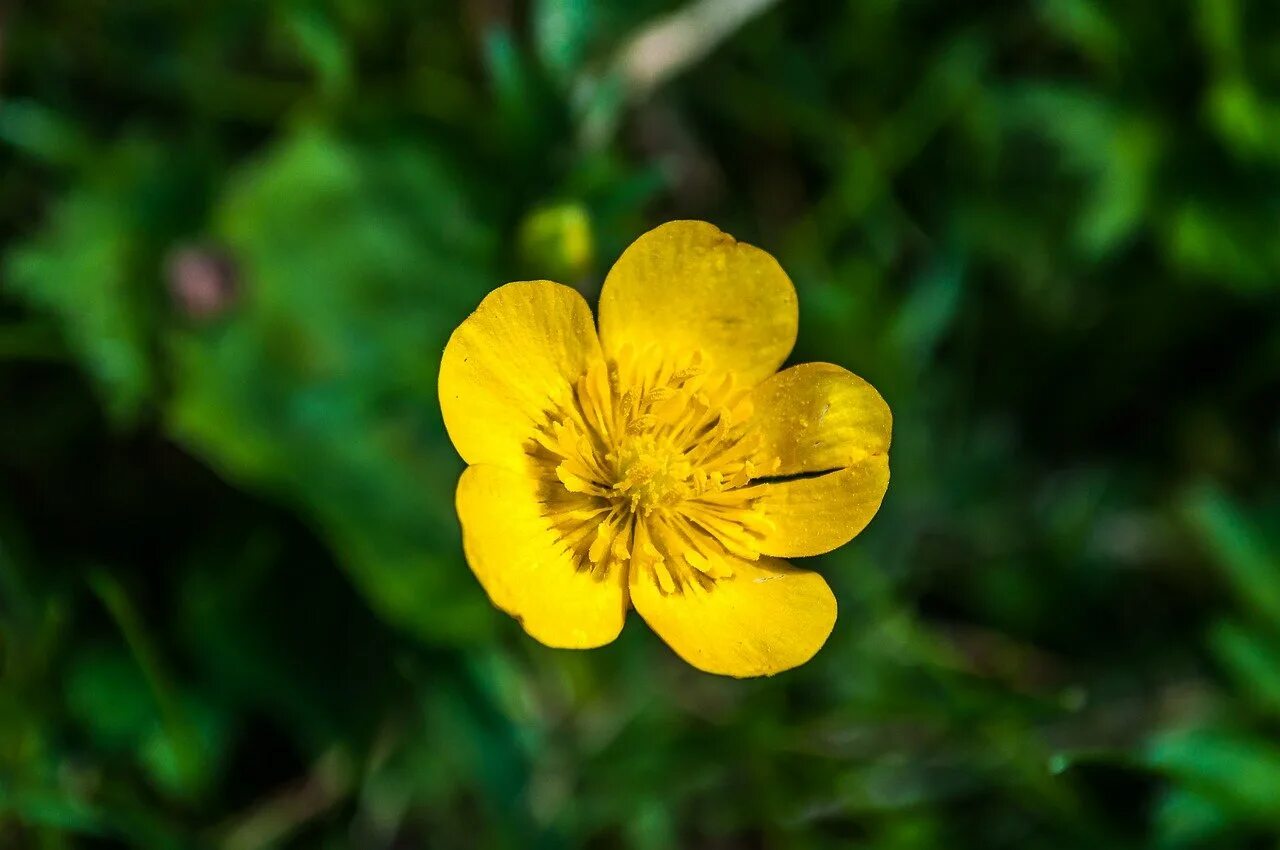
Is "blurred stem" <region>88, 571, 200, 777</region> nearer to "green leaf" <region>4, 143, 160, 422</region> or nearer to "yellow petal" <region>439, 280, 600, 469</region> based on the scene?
"green leaf" <region>4, 143, 160, 422</region>

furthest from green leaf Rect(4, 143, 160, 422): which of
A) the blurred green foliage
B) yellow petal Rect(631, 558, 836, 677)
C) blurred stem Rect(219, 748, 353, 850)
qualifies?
yellow petal Rect(631, 558, 836, 677)

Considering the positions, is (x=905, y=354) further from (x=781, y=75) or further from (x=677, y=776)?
(x=677, y=776)

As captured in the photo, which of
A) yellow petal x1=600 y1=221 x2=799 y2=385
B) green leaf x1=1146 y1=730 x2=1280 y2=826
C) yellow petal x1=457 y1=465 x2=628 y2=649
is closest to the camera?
yellow petal x1=457 y1=465 x2=628 y2=649

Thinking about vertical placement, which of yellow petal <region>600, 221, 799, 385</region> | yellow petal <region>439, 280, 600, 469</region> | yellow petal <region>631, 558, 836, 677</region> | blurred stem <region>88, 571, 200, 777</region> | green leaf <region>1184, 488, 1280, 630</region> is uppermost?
green leaf <region>1184, 488, 1280, 630</region>

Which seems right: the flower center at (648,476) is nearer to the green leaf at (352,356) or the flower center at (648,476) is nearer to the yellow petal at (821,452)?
the yellow petal at (821,452)

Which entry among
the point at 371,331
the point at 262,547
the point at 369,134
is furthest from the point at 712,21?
the point at 262,547

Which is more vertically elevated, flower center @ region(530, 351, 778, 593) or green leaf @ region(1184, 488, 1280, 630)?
green leaf @ region(1184, 488, 1280, 630)

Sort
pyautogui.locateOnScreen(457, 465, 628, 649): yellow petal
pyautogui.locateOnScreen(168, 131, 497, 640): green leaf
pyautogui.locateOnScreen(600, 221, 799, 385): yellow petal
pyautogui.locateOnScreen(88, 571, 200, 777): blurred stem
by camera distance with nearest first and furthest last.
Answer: pyautogui.locateOnScreen(457, 465, 628, 649): yellow petal, pyautogui.locateOnScreen(600, 221, 799, 385): yellow petal, pyautogui.locateOnScreen(88, 571, 200, 777): blurred stem, pyautogui.locateOnScreen(168, 131, 497, 640): green leaf

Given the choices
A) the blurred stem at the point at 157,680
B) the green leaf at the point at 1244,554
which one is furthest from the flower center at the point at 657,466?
the green leaf at the point at 1244,554
